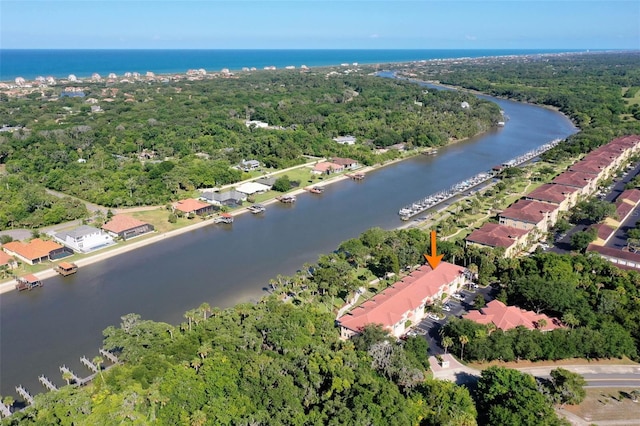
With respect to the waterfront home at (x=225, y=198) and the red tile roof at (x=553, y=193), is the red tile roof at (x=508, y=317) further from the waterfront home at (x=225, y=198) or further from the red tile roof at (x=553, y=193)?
the waterfront home at (x=225, y=198)

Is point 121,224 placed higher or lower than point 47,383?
higher

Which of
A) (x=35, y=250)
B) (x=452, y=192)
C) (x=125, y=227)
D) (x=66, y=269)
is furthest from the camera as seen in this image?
(x=452, y=192)

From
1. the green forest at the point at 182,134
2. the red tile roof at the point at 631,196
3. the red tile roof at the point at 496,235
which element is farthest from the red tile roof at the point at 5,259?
the red tile roof at the point at 631,196

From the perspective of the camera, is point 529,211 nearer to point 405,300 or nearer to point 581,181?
point 581,181

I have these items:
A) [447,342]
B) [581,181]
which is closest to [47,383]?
[447,342]

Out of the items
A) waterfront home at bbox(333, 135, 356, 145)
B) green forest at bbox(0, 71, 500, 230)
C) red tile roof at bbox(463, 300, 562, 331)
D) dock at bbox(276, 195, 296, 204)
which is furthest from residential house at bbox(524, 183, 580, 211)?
waterfront home at bbox(333, 135, 356, 145)
